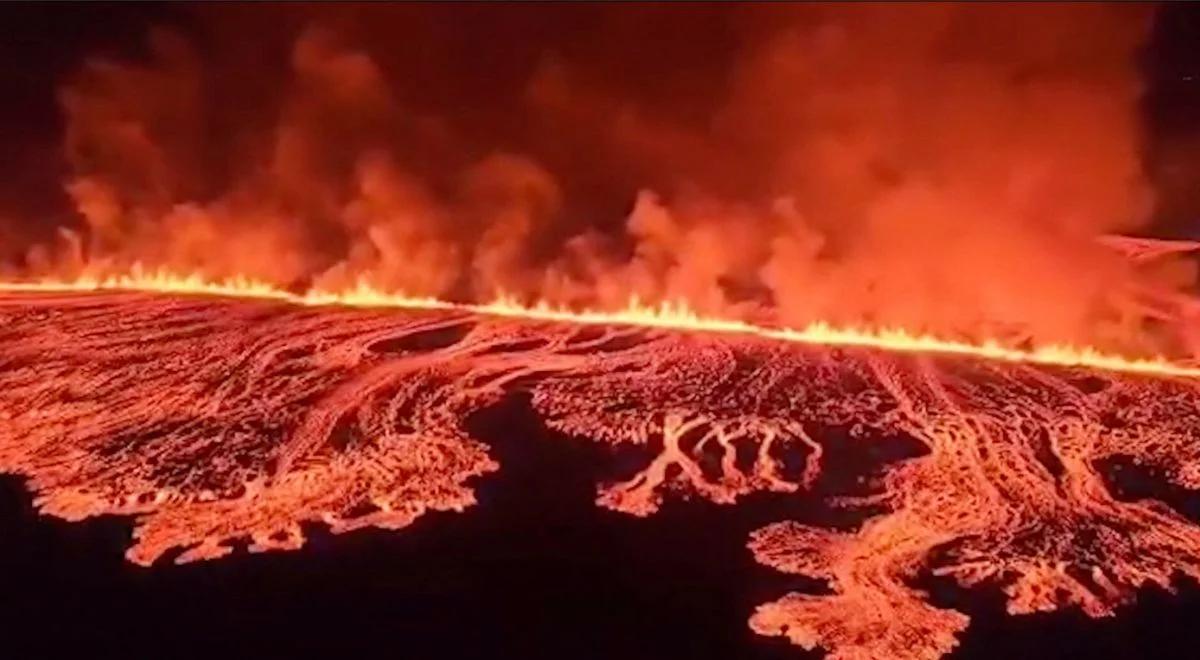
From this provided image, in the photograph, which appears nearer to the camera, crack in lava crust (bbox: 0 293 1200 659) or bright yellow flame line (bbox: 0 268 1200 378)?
crack in lava crust (bbox: 0 293 1200 659)

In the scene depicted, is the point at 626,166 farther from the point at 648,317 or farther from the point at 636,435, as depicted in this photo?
the point at 636,435

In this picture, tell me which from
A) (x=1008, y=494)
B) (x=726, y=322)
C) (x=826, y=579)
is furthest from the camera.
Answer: (x=726, y=322)

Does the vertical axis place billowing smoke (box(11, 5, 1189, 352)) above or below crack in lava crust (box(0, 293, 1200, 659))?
above

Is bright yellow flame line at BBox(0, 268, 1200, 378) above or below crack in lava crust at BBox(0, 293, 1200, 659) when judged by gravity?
above

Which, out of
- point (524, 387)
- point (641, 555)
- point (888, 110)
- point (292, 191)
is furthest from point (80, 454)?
point (888, 110)

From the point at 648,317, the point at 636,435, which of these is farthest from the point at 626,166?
the point at 636,435

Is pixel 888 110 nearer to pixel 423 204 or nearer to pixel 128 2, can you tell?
pixel 423 204
